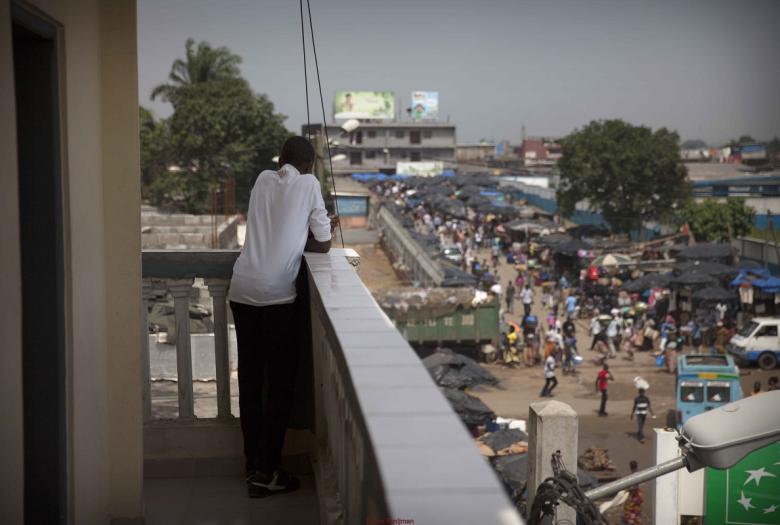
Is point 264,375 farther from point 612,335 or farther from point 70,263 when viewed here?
point 612,335

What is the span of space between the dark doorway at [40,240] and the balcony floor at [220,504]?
1185 mm

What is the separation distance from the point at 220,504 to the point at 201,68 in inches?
2327

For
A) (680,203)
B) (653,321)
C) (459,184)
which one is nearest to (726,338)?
(653,321)

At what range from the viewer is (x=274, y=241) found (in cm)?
404

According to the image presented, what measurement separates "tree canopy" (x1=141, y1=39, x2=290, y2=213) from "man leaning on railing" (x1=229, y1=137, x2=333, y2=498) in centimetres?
4920

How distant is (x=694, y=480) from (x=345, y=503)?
745 centimetres

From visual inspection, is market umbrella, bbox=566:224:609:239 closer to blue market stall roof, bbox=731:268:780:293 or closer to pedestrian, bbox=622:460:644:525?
blue market stall roof, bbox=731:268:780:293

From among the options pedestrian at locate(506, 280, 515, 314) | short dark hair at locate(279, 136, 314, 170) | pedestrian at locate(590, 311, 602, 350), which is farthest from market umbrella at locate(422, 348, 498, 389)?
short dark hair at locate(279, 136, 314, 170)

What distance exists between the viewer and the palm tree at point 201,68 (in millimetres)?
60938

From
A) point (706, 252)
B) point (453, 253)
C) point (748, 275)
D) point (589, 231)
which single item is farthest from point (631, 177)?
point (748, 275)

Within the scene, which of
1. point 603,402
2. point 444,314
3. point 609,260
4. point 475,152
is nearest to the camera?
point 603,402

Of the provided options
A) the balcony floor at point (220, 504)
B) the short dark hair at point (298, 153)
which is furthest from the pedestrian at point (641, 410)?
the short dark hair at point (298, 153)

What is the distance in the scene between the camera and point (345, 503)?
2908 millimetres

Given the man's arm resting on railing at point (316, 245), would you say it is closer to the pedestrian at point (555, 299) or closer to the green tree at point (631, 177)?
the pedestrian at point (555, 299)
